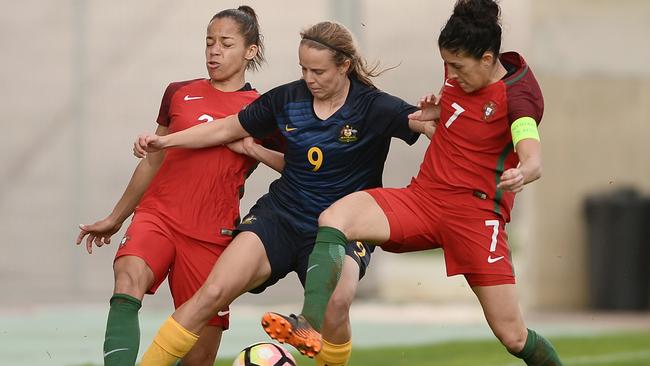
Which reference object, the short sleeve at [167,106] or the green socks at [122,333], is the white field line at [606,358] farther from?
the green socks at [122,333]

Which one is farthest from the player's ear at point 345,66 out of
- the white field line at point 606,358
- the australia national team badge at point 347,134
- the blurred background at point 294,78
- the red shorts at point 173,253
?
the blurred background at point 294,78

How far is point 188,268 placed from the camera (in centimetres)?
621

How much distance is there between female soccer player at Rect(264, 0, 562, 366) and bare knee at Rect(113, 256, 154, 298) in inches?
34.3

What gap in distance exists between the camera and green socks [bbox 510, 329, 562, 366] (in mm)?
6062

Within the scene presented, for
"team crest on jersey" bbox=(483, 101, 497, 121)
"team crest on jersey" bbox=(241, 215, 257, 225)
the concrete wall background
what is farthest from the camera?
the concrete wall background

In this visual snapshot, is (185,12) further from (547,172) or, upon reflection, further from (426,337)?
(547,172)

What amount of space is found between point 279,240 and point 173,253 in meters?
0.52

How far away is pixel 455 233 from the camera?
19.5 feet

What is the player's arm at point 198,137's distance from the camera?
6.07 meters

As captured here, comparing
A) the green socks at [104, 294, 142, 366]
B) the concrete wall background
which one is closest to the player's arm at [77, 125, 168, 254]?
the green socks at [104, 294, 142, 366]

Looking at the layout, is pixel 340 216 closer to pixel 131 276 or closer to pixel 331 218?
pixel 331 218

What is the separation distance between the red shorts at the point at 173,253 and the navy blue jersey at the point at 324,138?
427mm

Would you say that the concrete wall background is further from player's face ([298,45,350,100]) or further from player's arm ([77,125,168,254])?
player's face ([298,45,350,100])

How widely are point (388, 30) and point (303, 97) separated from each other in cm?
824
